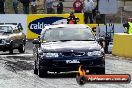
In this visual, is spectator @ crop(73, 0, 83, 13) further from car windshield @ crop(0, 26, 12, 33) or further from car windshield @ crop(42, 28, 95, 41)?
car windshield @ crop(42, 28, 95, 41)

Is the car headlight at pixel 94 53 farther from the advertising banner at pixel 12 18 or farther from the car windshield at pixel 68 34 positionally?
the advertising banner at pixel 12 18

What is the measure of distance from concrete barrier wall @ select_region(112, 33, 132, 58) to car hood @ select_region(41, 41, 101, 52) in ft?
27.6

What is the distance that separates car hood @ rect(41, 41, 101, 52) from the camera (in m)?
13.0

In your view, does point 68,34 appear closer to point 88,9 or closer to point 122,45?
point 122,45

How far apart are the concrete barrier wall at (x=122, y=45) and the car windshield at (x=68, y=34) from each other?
300 inches

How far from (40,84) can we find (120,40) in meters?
12.4

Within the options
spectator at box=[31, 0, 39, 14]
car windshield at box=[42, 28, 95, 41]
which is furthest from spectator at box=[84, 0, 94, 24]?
car windshield at box=[42, 28, 95, 41]

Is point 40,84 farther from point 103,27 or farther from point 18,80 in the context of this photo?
point 103,27

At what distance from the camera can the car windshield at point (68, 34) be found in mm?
14055

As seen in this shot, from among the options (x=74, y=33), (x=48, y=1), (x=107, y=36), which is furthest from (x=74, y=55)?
(x=48, y=1)

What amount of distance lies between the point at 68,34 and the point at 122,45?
9.04 meters

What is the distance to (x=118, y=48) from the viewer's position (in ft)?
76.8

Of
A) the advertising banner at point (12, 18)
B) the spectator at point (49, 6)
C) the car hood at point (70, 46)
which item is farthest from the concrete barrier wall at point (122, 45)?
the advertising banner at point (12, 18)

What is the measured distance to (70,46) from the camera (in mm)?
13125
